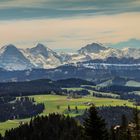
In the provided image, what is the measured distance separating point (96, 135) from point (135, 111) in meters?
20.2

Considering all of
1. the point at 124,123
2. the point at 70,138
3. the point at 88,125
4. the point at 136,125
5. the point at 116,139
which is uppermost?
the point at 88,125

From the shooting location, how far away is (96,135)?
47.4 meters

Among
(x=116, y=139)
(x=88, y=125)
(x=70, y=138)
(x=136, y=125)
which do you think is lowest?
(x=70, y=138)

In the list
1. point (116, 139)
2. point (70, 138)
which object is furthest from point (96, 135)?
point (70, 138)

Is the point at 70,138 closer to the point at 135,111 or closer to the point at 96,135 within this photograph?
the point at 135,111

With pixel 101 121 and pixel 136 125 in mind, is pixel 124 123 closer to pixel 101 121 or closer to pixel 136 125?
pixel 136 125

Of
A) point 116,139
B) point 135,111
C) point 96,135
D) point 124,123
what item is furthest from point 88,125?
point 116,139

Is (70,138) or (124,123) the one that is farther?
(70,138)

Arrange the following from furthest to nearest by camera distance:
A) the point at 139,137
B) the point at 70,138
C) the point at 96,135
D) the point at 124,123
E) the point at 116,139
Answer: the point at 70,138, the point at 116,139, the point at 124,123, the point at 139,137, the point at 96,135

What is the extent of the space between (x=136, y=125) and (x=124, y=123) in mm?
34850

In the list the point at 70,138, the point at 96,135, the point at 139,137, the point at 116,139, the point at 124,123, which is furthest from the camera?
the point at 70,138

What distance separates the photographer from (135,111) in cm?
6638

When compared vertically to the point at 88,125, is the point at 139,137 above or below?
below

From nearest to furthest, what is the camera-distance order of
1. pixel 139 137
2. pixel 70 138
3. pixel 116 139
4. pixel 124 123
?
pixel 139 137 → pixel 124 123 → pixel 116 139 → pixel 70 138
